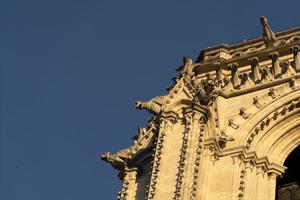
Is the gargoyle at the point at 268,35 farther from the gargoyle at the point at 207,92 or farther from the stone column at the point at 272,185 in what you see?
the stone column at the point at 272,185

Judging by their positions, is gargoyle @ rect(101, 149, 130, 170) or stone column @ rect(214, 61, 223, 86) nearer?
gargoyle @ rect(101, 149, 130, 170)

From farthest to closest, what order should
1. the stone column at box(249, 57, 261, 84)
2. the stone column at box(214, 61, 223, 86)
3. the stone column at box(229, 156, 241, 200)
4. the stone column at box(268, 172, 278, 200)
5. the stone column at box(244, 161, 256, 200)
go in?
the stone column at box(214, 61, 223, 86) → the stone column at box(249, 57, 261, 84) → the stone column at box(268, 172, 278, 200) → the stone column at box(244, 161, 256, 200) → the stone column at box(229, 156, 241, 200)

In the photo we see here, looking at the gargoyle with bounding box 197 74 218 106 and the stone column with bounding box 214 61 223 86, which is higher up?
the stone column with bounding box 214 61 223 86

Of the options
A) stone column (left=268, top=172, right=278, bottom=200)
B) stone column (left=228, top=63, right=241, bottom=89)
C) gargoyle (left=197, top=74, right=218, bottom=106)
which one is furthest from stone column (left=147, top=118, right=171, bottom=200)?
stone column (left=228, top=63, right=241, bottom=89)

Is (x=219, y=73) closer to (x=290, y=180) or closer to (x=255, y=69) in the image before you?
(x=255, y=69)

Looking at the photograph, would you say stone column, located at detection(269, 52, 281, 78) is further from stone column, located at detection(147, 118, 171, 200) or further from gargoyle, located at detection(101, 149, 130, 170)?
gargoyle, located at detection(101, 149, 130, 170)

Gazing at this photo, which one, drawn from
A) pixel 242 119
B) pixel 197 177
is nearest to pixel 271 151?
pixel 242 119

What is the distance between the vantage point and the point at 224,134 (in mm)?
24219

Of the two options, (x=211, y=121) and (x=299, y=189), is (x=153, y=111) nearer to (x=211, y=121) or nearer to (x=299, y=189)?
(x=211, y=121)

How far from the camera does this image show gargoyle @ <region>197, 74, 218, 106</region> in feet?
79.0

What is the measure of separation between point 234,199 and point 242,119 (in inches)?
104

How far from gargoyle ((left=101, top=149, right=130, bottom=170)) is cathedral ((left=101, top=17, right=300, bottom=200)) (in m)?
0.02

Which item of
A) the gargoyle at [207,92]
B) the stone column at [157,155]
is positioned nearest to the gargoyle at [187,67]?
the gargoyle at [207,92]

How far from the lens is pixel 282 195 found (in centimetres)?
2455
